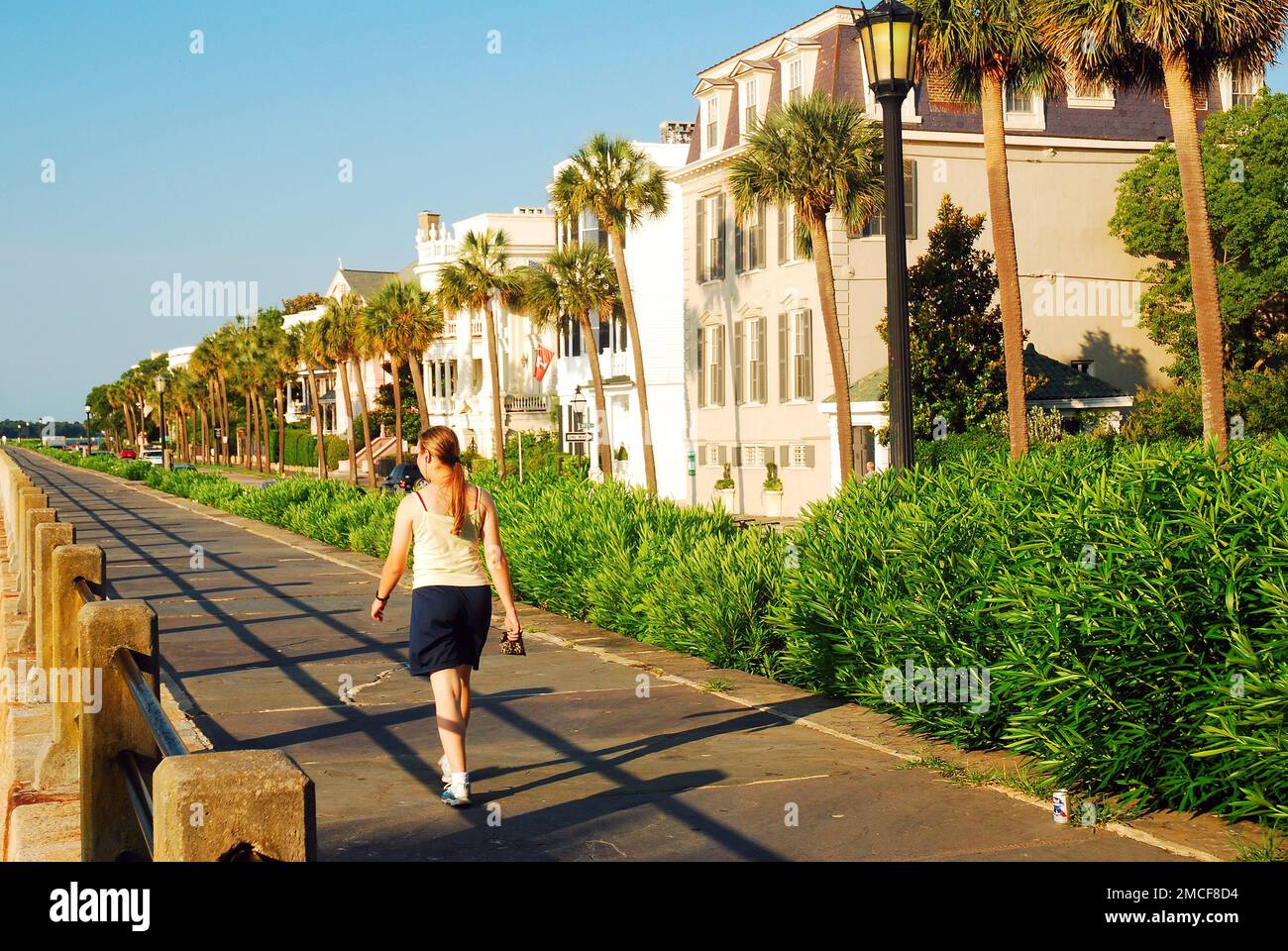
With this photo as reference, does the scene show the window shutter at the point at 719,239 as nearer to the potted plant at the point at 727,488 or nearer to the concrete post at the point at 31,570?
the potted plant at the point at 727,488

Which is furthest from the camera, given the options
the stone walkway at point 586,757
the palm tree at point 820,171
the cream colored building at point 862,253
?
the cream colored building at point 862,253

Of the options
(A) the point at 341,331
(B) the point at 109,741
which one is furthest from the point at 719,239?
(B) the point at 109,741

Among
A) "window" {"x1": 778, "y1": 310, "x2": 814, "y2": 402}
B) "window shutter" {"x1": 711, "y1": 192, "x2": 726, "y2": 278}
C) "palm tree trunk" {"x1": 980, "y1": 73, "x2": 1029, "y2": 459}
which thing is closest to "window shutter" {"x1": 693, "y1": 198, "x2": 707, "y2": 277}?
"window shutter" {"x1": 711, "y1": 192, "x2": 726, "y2": 278}

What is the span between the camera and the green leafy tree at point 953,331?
107 ft

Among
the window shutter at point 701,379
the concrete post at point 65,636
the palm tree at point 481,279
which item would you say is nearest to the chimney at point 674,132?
the palm tree at point 481,279

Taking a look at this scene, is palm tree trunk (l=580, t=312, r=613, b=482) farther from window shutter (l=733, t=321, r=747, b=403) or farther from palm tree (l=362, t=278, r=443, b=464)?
palm tree (l=362, t=278, r=443, b=464)

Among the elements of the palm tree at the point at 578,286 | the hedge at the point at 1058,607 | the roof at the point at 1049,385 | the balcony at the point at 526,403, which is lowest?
the hedge at the point at 1058,607

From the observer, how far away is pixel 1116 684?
21.6 ft

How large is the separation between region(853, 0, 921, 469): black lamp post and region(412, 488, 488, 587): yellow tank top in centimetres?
500

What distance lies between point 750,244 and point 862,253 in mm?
5022

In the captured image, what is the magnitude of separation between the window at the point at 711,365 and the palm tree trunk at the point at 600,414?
12.8 feet

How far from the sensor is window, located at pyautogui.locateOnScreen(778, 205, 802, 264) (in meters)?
39.3

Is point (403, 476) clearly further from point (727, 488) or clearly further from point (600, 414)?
point (600, 414)
